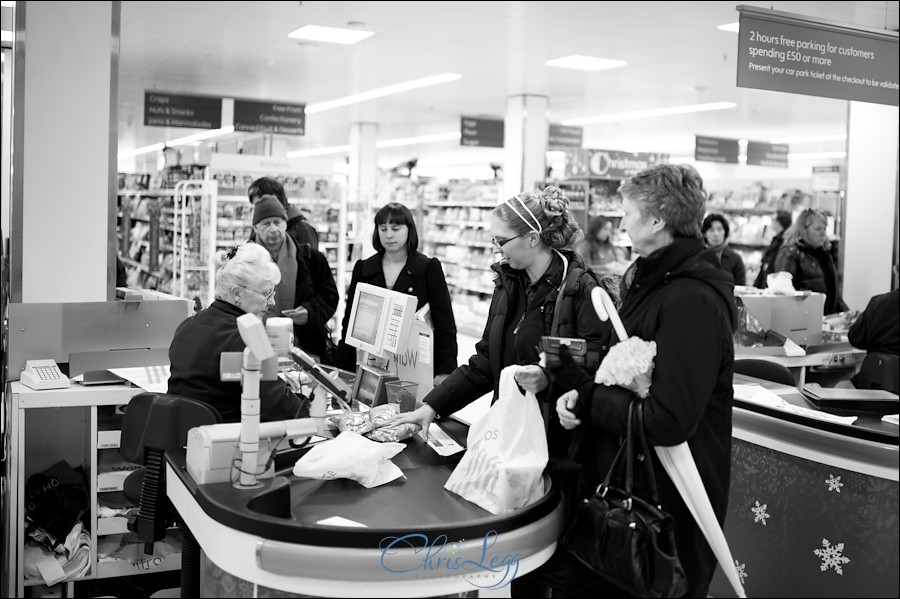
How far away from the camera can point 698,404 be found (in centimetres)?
213

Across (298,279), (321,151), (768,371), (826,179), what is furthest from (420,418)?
(321,151)

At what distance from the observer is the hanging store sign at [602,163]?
10.7 meters

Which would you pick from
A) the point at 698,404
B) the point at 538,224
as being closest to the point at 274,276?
the point at 538,224

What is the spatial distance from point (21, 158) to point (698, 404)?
11.3 feet

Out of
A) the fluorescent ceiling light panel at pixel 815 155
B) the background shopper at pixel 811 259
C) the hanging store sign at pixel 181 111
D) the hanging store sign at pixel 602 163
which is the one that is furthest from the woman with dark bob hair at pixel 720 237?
the fluorescent ceiling light panel at pixel 815 155

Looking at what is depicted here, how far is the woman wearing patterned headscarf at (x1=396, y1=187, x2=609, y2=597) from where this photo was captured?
2658 mm

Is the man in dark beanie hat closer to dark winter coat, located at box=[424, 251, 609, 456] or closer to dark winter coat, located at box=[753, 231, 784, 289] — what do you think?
dark winter coat, located at box=[424, 251, 609, 456]

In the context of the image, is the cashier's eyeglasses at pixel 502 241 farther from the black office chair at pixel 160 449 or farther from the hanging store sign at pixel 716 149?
the hanging store sign at pixel 716 149

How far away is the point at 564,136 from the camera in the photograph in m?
15.2

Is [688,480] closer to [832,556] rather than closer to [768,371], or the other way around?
[832,556]

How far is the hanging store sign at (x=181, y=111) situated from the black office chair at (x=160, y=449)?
10.7m

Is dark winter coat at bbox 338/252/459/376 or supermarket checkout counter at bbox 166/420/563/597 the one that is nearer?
supermarket checkout counter at bbox 166/420/563/597

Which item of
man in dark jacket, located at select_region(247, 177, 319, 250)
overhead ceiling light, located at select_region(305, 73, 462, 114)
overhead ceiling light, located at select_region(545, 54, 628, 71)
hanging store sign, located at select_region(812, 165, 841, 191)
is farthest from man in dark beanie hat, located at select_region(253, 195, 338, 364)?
hanging store sign, located at select_region(812, 165, 841, 191)

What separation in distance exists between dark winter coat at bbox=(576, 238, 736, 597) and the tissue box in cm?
356
